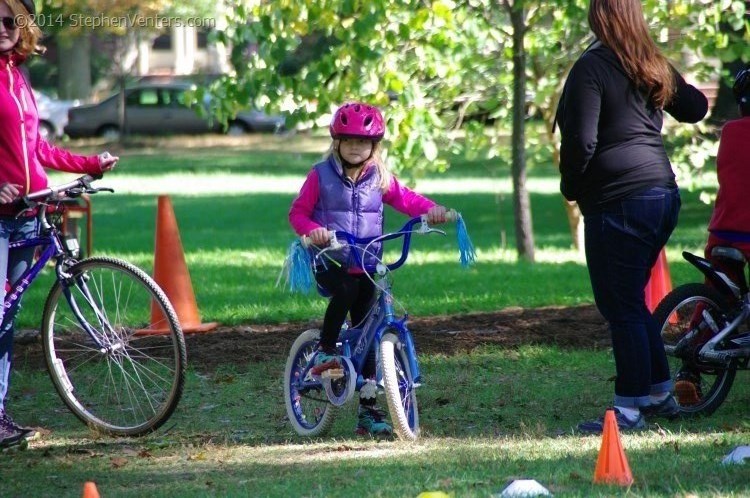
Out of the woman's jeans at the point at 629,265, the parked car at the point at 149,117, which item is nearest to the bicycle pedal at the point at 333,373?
the woman's jeans at the point at 629,265

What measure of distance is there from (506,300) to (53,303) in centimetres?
486

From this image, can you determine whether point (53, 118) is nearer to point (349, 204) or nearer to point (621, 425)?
point (349, 204)

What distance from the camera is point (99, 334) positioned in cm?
683

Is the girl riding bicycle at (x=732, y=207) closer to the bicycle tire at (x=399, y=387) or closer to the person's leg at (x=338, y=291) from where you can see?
the bicycle tire at (x=399, y=387)

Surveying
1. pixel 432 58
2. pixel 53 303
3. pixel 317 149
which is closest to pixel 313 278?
pixel 53 303

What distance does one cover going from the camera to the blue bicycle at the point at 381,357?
20.7 ft

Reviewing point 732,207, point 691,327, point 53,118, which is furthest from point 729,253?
point 53,118

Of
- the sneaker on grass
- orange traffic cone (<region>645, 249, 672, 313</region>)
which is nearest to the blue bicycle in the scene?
the sneaker on grass

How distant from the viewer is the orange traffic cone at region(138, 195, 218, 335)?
9.94 metres

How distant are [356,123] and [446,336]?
3.09 metres

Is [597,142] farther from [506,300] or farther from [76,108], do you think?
[76,108]

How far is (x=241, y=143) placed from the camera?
4128 centimetres

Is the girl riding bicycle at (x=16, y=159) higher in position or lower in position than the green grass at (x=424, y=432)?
higher

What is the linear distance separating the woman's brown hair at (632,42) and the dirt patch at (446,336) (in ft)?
9.65
